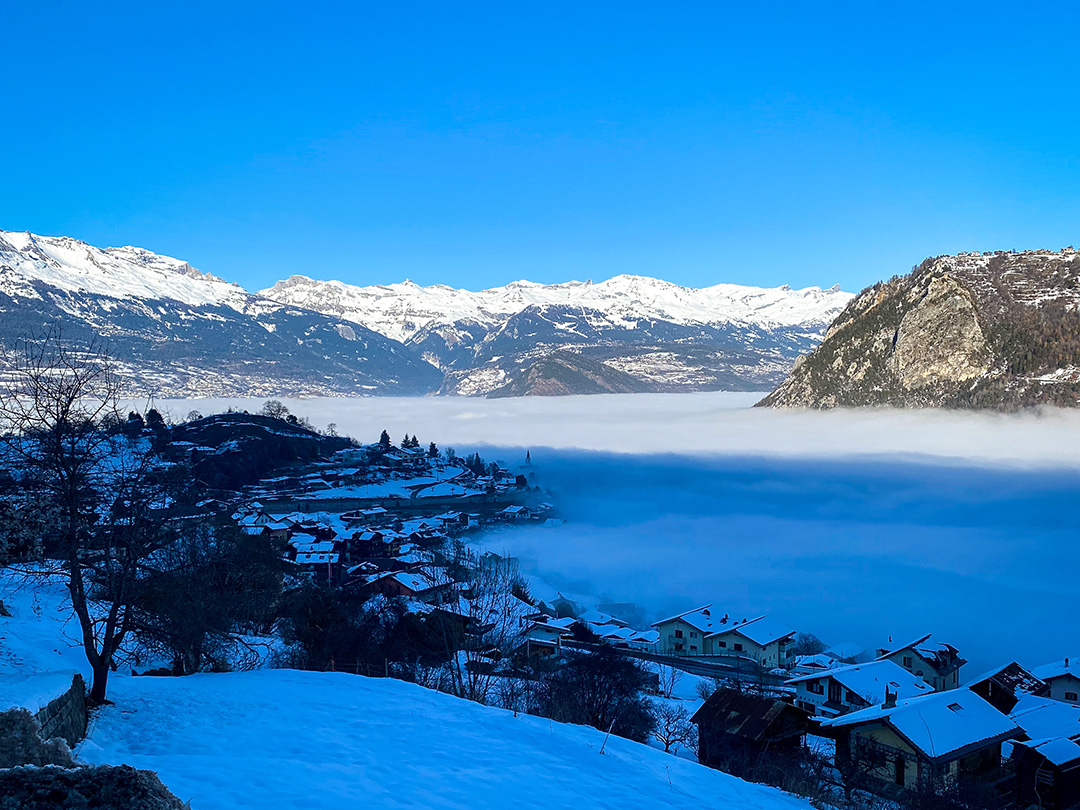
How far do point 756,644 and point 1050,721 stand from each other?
Answer: 25.3m

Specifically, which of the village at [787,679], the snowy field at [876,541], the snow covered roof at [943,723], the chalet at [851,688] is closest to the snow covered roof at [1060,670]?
the village at [787,679]

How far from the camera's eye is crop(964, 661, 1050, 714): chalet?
37844 mm

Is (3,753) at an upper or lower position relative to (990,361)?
lower

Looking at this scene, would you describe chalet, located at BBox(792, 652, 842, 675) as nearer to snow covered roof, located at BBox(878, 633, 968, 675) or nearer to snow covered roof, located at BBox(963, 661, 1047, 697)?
snow covered roof, located at BBox(878, 633, 968, 675)

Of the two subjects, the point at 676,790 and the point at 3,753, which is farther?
the point at 676,790

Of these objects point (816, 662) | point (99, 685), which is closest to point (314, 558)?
point (816, 662)

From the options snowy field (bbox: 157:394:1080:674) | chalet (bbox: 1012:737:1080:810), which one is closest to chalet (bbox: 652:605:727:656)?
snowy field (bbox: 157:394:1080:674)

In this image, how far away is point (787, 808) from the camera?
1240 centimetres

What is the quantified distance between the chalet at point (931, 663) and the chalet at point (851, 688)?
40.7 feet

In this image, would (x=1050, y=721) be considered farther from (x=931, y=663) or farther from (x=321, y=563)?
(x=321, y=563)

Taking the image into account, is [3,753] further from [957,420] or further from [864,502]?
[957,420]

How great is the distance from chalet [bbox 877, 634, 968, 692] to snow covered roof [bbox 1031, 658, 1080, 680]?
18.6 ft

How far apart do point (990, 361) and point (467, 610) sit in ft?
585

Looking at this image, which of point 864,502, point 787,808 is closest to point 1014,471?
point 864,502
